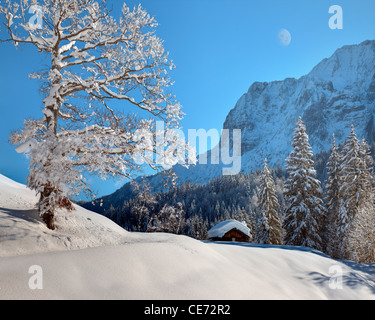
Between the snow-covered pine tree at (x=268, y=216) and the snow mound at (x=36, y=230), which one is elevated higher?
the snow mound at (x=36, y=230)

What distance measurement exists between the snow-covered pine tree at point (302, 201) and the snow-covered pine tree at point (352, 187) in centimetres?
313

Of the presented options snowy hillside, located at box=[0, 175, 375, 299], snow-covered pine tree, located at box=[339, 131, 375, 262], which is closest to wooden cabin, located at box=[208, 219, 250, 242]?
snow-covered pine tree, located at box=[339, 131, 375, 262]

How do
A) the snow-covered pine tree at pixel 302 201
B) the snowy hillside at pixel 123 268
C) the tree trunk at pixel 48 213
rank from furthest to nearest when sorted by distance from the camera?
Answer: the snow-covered pine tree at pixel 302 201
the tree trunk at pixel 48 213
the snowy hillside at pixel 123 268

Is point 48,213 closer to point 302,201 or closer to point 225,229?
point 302,201

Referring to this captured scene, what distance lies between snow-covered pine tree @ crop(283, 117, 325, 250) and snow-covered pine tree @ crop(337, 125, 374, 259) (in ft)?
10.3

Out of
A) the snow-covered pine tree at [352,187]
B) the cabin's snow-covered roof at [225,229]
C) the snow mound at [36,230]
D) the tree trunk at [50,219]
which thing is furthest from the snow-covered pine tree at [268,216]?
the tree trunk at [50,219]

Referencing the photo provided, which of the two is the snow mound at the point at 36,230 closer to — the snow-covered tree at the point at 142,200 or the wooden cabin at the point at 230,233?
the snow-covered tree at the point at 142,200

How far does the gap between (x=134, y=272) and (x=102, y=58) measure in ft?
22.0

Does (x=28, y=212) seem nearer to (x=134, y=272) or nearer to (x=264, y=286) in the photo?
(x=134, y=272)

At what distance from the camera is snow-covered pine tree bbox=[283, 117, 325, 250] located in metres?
23.3

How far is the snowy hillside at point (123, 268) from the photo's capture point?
363 centimetres

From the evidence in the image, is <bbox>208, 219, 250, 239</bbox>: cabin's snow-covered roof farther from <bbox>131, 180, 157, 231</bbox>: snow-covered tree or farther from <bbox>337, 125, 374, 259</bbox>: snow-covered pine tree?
<bbox>337, 125, 374, 259</bbox>: snow-covered pine tree

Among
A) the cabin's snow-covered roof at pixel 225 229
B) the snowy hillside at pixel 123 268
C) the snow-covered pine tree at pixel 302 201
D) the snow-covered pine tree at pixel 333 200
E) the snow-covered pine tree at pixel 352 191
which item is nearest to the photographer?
the snowy hillside at pixel 123 268

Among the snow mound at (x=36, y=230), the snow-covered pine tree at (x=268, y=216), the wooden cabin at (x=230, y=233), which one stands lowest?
the wooden cabin at (x=230, y=233)
